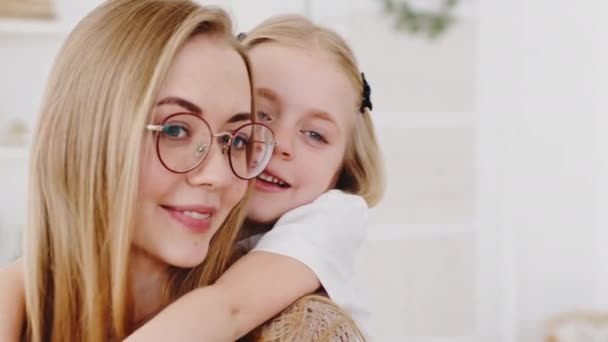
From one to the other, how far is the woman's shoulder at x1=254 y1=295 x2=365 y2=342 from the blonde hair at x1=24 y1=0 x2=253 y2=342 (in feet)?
0.60

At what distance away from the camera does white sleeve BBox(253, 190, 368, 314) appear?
115 centimetres

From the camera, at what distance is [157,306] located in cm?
114

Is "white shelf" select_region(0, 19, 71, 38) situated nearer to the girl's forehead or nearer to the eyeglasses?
the girl's forehead

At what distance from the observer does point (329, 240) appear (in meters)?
1.19

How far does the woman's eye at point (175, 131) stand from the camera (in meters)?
0.98

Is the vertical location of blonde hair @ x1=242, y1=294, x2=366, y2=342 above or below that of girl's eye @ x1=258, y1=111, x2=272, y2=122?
below

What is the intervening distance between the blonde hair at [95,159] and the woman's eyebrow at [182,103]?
17mm

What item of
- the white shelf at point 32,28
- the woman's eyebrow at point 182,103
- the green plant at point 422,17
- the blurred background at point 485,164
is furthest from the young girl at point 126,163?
the green plant at point 422,17

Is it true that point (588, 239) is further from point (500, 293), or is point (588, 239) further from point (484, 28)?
point (484, 28)

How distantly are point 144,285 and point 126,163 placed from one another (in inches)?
8.2

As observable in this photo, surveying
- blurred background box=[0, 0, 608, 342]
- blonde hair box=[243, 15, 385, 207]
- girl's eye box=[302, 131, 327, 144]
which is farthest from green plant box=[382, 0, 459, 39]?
girl's eye box=[302, 131, 327, 144]

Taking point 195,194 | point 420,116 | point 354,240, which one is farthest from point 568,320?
point 195,194

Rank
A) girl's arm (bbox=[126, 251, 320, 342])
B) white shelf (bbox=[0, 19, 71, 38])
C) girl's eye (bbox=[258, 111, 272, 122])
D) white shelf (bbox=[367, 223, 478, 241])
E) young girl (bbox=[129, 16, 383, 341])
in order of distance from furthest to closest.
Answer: white shelf (bbox=[367, 223, 478, 241]) < white shelf (bbox=[0, 19, 71, 38]) < girl's eye (bbox=[258, 111, 272, 122]) < young girl (bbox=[129, 16, 383, 341]) < girl's arm (bbox=[126, 251, 320, 342])

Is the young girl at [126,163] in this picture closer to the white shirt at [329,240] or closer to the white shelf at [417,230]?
the white shirt at [329,240]
